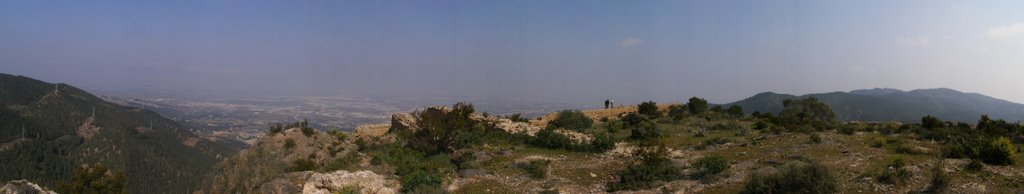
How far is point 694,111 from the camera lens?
126 feet

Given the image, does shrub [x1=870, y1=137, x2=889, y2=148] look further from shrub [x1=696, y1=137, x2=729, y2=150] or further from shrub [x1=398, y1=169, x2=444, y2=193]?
shrub [x1=398, y1=169, x2=444, y2=193]

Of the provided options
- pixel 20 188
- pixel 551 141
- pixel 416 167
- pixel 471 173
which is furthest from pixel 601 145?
pixel 20 188

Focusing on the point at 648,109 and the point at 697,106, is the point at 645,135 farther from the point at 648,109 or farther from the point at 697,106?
the point at 697,106

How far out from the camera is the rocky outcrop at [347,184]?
44.0 ft

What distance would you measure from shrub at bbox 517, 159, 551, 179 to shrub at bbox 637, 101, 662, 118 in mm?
21060

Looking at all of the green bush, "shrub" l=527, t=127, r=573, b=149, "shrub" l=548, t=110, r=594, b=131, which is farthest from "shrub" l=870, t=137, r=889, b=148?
the green bush

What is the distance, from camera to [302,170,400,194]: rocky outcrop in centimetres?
1342

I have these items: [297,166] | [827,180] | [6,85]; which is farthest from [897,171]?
[6,85]

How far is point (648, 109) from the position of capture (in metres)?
38.0

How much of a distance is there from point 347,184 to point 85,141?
449ft

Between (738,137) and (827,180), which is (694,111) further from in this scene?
(827,180)

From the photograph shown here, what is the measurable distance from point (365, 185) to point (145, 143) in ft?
437

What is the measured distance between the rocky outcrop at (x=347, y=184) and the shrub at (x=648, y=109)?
84.6 ft

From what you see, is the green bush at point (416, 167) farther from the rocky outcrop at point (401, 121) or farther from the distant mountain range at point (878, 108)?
the distant mountain range at point (878, 108)
